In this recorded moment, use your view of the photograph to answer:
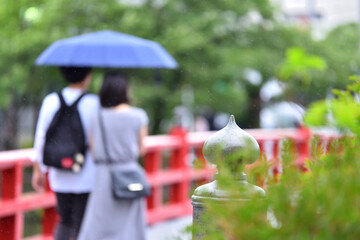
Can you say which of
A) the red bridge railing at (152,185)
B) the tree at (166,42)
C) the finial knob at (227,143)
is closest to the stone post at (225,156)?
the finial knob at (227,143)

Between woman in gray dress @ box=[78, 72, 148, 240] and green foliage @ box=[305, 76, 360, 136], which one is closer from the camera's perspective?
green foliage @ box=[305, 76, 360, 136]

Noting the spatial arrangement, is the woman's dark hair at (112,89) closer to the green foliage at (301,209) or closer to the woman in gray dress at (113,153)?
the woman in gray dress at (113,153)

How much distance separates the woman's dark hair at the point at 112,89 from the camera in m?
5.18

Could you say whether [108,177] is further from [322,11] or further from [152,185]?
[322,11]

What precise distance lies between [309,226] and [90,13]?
722 inches

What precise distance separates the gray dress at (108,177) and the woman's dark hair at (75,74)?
280mm

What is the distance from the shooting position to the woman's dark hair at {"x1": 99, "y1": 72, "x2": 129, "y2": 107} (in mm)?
5184

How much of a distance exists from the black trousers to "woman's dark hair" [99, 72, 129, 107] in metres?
0.67

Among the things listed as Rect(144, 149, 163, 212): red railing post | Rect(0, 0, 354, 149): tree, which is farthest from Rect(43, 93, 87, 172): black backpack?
Rect(0, 0, 354, 149): tree

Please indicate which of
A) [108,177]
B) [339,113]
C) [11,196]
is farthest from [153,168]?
[339,113]

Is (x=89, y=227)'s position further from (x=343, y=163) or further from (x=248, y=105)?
(x=248, y=105)

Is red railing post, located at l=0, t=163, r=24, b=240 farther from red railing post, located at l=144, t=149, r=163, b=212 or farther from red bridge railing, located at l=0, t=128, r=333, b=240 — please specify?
red railing post, located at l=144, t=149, r=163, b=212

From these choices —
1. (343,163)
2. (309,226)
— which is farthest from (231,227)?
(343,163)

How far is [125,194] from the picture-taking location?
5.40m
